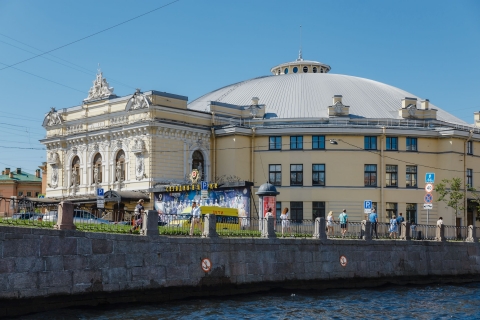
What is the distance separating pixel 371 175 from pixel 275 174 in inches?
278

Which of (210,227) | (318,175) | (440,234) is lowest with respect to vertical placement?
(440,234)

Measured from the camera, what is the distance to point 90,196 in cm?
5950

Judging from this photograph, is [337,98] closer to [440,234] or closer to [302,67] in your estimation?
[302,67]

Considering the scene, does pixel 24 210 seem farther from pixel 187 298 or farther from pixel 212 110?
pixel 212 110

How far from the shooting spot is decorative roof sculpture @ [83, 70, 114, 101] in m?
60.6

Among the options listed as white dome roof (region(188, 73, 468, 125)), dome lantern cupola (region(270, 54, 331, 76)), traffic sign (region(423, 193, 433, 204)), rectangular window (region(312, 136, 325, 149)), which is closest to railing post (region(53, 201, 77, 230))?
traffic sign (region(423, 193, 433, 204))

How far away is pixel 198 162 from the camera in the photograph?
58188 mm

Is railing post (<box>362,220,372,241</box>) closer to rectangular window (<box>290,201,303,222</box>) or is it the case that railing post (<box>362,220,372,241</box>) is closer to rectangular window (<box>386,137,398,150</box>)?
rectangular window (<box>290,201,303,222</box>)

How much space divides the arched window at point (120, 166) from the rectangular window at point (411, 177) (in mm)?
21269

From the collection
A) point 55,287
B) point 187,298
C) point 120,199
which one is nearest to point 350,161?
point 120,199

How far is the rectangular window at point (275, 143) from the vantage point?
57.0 m

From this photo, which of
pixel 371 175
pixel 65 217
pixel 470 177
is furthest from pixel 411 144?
pixel 65 217

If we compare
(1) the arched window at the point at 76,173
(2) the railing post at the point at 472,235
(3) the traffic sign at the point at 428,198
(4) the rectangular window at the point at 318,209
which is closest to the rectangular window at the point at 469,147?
(4) the rectangular window at the point at 318,209

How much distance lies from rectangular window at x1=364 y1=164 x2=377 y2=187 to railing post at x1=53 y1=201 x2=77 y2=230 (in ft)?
116
